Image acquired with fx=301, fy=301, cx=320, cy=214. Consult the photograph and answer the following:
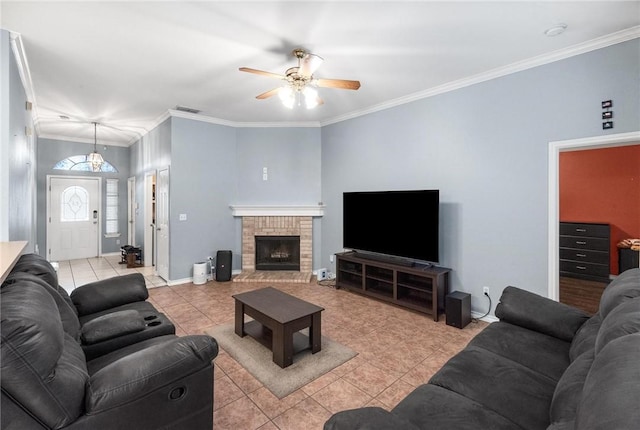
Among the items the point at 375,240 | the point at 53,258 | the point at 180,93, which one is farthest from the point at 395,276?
the point at 53,258

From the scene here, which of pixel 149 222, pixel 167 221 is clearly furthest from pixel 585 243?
pixel 149 222

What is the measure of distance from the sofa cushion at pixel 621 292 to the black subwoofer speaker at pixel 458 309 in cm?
173

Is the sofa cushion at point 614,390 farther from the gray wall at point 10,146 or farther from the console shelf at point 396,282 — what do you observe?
the gray wall at point 10,146

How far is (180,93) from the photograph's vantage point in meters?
4.27

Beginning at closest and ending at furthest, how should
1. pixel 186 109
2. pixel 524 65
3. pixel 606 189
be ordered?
pixel 524 65 < pixel 186 109 < pixel 606 189

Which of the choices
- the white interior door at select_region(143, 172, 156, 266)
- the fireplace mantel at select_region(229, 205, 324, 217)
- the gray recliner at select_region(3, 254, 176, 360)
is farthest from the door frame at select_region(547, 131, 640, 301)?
the white interior door at select_region(143, 172, 156, 266)

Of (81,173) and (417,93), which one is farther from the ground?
(417,93)

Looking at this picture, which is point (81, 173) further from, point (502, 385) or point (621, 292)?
point (621, 292)

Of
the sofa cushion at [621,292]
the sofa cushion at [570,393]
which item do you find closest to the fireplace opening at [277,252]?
the sofa cushion at [621,292]

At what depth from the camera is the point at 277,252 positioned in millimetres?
5941

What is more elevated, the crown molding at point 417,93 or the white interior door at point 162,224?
the crown molding at point 417,93

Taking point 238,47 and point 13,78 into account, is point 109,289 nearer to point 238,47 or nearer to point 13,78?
point 13,78

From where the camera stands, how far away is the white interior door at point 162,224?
529 centimetres

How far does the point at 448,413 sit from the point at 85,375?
1642 millimetres
